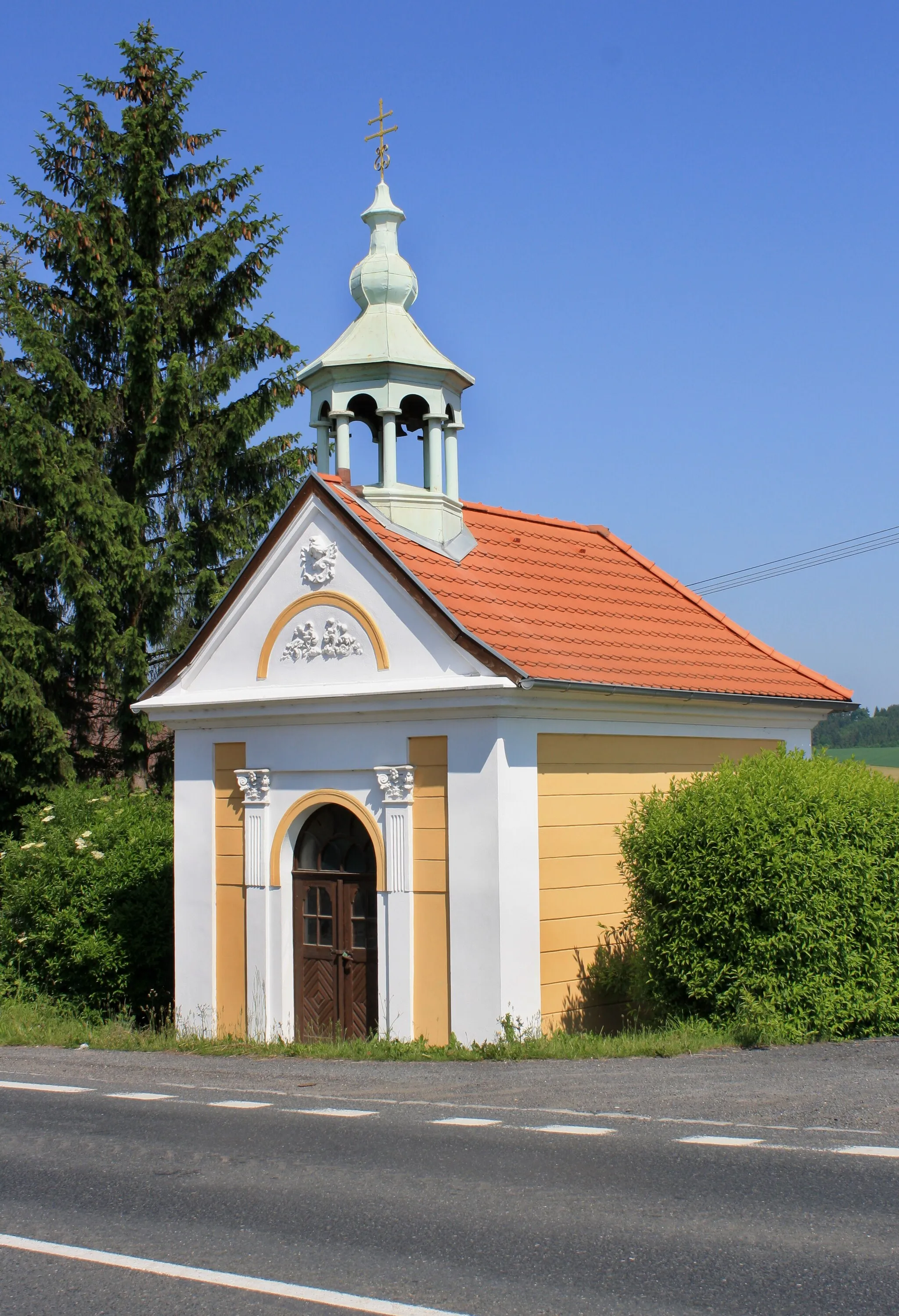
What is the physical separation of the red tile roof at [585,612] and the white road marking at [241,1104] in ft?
15.2

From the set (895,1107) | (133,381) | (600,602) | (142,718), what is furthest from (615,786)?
(133,381)

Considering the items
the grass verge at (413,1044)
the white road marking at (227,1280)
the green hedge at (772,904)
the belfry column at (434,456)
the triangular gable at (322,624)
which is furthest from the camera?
the belfry column at (434,456)

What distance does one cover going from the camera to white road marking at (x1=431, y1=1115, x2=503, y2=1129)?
7.33 metres

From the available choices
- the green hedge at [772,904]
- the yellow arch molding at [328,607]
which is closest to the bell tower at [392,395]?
the yellow arch molding at [328,607]

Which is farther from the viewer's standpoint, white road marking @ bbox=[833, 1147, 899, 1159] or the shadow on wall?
the shadow on wall

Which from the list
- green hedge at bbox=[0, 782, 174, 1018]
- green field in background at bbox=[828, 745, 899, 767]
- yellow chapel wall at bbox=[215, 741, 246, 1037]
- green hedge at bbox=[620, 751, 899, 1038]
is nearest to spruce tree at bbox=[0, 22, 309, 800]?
green hedge at bbox=[0, 782, 174, 1018]

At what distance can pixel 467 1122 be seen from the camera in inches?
294

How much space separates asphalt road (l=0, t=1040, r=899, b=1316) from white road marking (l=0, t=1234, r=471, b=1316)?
0.12 ft

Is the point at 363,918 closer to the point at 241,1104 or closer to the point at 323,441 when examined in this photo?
the point at 241,1104

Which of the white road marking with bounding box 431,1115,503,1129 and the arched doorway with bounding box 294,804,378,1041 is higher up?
the arched doorway with bounding box 294,804,378,1041

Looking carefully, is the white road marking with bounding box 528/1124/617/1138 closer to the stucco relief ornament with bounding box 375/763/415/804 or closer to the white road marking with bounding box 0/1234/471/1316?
the white road marking with bounding box 0/1234/471/1316

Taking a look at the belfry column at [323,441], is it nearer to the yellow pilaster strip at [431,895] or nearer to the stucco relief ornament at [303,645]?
the stucco relief ornament at [303,645]

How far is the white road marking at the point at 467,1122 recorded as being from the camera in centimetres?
733

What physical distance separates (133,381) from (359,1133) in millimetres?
16212
